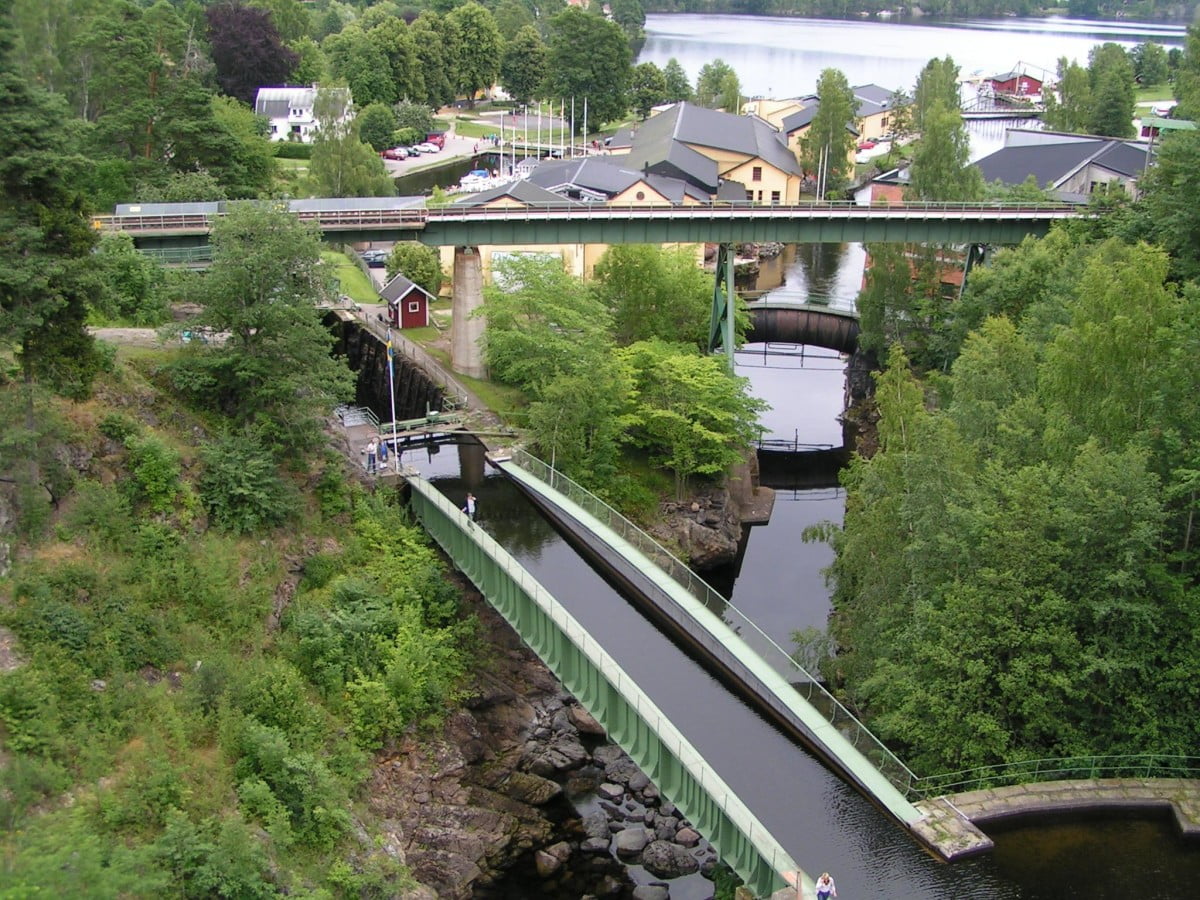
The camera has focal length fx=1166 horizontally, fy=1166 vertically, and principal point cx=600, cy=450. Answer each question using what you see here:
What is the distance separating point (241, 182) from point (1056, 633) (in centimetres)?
4773

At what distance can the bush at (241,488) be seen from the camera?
1273 inches

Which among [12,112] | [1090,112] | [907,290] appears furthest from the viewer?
[1090,112]

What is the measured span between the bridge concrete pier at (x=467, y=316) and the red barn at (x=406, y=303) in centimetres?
557

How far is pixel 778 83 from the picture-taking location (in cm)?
16675

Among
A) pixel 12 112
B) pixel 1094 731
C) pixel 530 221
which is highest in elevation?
pixel 12 112

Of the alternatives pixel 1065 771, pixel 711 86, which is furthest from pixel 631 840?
pixel 711 86

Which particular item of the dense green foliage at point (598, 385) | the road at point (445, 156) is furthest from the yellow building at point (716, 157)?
the dense green foliage at point (598, 385)

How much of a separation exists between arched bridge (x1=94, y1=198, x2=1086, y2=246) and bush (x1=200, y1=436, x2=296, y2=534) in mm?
16671

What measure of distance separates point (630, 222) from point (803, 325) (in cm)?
1557

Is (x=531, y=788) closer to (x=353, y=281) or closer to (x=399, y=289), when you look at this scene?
(x=399, y=289)

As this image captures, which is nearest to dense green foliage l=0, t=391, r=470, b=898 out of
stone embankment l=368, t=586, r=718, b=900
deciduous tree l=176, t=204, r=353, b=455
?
stone embankment l=368, t=586, r=718, b=900

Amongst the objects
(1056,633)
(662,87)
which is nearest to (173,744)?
(1056,633)

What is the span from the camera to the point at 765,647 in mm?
27812

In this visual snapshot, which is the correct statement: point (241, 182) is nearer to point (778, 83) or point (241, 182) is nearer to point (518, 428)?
point (518, 428)
